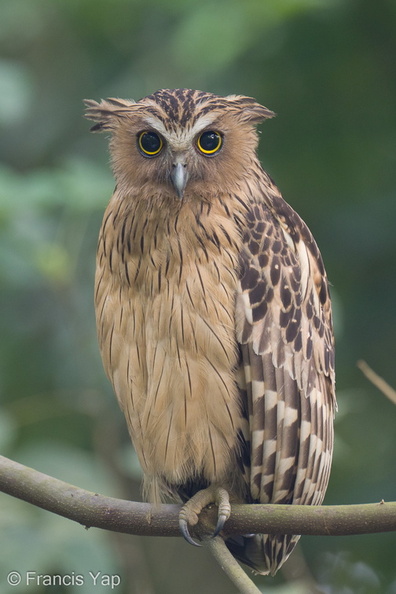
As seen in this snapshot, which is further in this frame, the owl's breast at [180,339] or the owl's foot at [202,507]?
the owl's breast at [180,339]

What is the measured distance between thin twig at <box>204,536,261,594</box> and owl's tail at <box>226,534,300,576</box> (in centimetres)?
57

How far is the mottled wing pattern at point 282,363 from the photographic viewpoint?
3.72 m

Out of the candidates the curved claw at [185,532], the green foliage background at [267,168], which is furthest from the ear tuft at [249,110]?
the curved claw at [185,532]

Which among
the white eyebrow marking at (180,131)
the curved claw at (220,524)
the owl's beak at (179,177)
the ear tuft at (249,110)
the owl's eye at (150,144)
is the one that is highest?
the ear tuft at (249,110)

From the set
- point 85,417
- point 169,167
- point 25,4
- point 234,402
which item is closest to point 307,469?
point 234,402

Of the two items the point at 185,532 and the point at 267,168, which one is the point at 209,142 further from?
the point at 267,168

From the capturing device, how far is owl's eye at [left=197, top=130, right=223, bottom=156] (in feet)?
12.3

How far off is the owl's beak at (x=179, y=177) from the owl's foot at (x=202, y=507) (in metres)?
1.01

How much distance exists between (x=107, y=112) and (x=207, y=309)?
0.84 meters

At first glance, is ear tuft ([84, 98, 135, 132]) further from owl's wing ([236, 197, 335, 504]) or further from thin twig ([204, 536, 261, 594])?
thin twig ([204, 536, 261, 594])

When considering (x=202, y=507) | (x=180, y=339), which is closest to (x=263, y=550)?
(x=202, y=507)

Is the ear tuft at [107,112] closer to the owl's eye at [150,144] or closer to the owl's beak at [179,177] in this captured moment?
the owl's eye at [150,144]

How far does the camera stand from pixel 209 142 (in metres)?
3.77

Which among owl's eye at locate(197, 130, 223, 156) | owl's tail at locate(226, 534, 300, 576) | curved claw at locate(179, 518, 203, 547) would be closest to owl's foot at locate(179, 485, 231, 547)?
curved claw at locate(179, 518, 203, 547)
